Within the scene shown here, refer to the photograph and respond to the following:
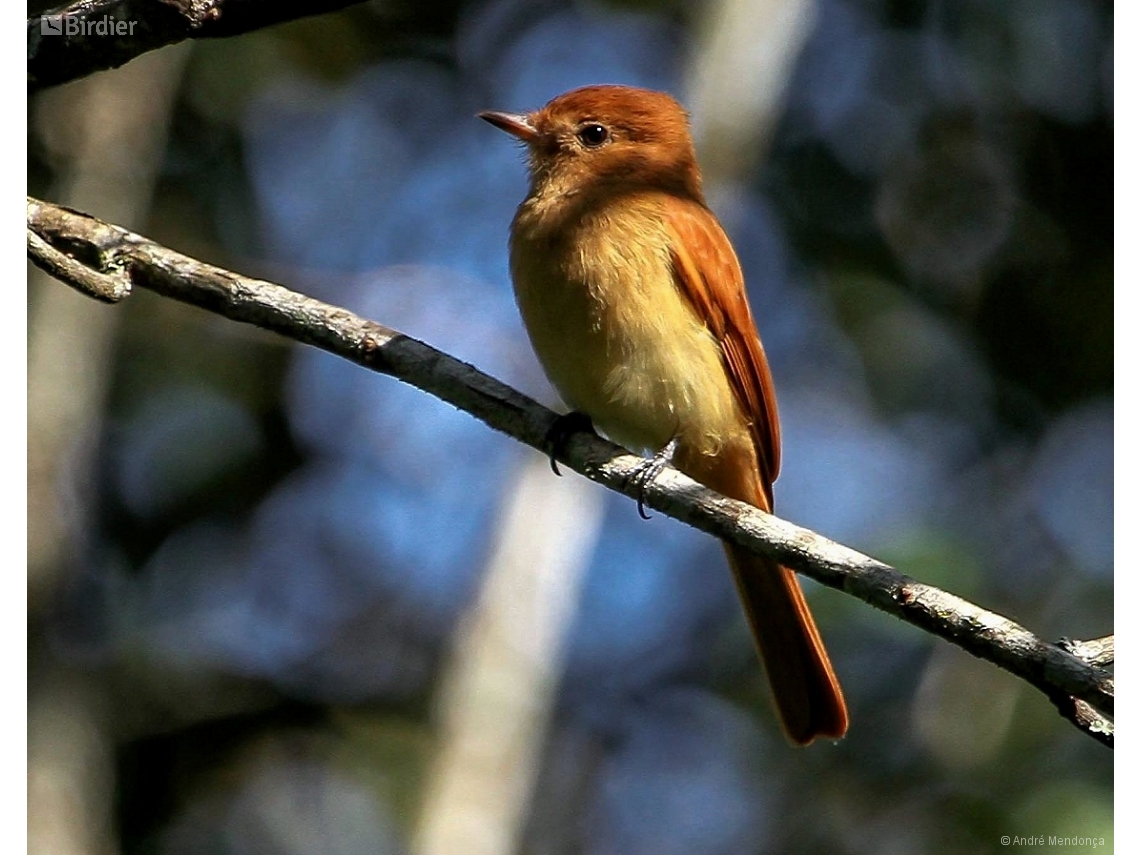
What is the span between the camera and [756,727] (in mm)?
5469

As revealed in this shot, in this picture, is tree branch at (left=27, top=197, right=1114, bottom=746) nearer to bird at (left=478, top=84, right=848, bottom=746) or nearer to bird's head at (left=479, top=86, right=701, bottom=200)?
bird at (left=478, top=84, right=848, bottom=746)

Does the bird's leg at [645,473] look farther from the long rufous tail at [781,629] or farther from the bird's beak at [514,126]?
the bird's beak at [514,126]

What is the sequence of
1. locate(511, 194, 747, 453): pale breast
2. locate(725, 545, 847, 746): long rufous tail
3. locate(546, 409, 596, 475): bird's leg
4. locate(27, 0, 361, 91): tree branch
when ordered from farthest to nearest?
locate(725, 545, 847, 746): long rufous tail, locate(511, 194, 747, 453): pale breast, locate(546, 409, 596, 475): bird's leg, locate(27, 0, 361, 91): tree branch

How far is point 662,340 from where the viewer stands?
3.69 meters

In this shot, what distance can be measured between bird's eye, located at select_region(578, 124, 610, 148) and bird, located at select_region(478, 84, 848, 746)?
0.12 ft

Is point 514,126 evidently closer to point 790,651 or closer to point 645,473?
point 645,473

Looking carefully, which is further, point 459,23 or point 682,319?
point 459,23

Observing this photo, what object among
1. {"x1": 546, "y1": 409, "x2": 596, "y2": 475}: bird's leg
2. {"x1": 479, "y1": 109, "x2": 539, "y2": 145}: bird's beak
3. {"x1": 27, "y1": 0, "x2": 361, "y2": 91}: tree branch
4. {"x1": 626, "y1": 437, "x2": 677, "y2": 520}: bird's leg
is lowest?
{"x1": 626, "y1": 437, "x2": 677, "y2": 520}: bird's leg

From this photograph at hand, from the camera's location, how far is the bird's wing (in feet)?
12.6

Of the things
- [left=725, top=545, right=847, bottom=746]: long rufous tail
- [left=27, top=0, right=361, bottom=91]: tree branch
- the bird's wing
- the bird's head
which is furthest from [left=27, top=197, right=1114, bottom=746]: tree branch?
the bird's head

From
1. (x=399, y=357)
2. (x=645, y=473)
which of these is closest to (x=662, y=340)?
(x=645, y=473)

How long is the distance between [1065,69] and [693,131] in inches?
58.2

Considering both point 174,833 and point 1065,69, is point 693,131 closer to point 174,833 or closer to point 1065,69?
point 1065,69
